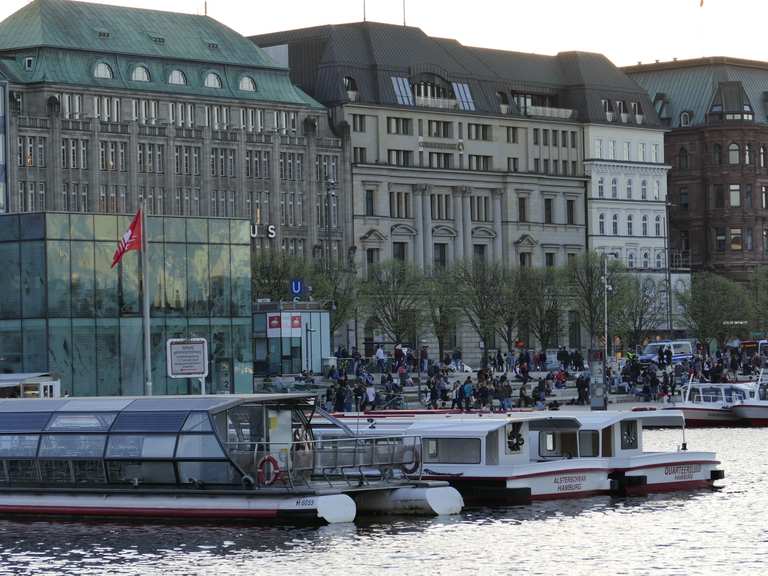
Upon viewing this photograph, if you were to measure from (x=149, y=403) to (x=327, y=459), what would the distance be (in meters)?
4.78

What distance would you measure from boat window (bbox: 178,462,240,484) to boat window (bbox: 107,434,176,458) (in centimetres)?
54

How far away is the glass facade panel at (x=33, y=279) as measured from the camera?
9600cm

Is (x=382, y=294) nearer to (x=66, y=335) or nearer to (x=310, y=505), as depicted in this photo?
(x=66, y=335)

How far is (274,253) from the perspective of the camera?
156 m

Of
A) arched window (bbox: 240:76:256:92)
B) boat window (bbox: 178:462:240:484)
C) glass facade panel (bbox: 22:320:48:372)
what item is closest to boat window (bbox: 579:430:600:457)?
boat window (bbox: 178:462:240:484)

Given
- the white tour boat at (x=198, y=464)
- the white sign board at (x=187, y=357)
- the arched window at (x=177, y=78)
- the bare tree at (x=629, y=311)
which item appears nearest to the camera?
the white tour boat at (x=198, y=464)

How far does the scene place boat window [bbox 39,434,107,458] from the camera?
6269 cm

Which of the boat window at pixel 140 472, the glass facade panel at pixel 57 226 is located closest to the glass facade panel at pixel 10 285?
Answer: the glass facade panel at pixel 57 226

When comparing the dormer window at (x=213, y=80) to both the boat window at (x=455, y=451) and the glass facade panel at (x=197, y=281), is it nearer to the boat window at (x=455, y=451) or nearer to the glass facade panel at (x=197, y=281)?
the glass facade panel at (x=197, y=281)

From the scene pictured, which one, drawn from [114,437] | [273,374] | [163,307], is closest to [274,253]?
[273,374]

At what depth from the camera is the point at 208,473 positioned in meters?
60.8

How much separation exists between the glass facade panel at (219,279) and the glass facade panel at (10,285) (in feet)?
28.8

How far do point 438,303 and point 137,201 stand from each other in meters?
20.4

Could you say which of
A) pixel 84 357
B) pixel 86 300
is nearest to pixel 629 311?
pixel 86 300
